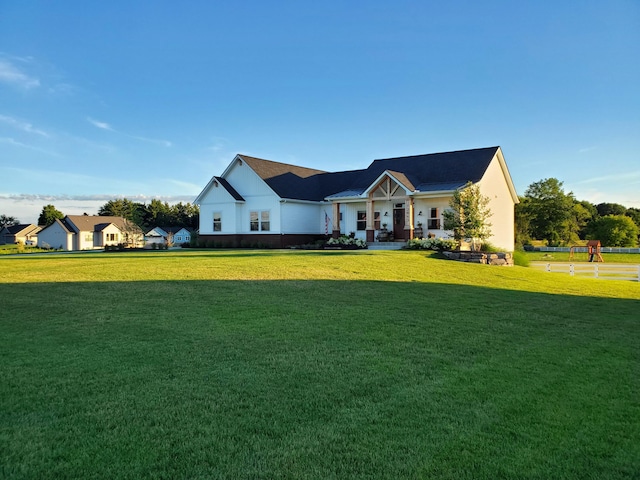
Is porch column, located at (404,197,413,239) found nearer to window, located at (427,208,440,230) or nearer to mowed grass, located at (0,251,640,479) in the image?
window, located at (427,208,440,230)

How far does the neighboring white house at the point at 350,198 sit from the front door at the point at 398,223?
0.07m

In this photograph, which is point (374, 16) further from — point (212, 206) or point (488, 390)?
point (212, 206)

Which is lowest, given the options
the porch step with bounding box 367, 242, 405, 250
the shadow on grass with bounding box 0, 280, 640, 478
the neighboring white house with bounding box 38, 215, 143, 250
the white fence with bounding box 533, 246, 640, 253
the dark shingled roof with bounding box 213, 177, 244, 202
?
the white fence with bounding box 533, 246, 640, 253

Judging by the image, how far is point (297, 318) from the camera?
8148 mm

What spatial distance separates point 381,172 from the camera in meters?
32.2

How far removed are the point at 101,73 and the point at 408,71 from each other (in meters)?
14.8

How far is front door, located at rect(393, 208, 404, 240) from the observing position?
96.4 ft

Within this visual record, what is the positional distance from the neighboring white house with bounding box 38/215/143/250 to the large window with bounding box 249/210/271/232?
41008mm

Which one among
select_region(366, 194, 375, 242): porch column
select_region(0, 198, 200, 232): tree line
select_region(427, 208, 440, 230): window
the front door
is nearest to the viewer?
select_region(427, 208, 440, 230): window

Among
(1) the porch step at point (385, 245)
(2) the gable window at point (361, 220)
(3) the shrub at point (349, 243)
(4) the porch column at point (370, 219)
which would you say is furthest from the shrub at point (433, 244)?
(2) the gable window at point (361, 220)

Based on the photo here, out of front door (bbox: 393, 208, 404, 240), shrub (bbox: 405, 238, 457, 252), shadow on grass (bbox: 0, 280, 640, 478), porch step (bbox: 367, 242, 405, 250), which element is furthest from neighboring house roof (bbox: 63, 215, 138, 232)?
shadow on grass (bbox: 0, 280, 640, 478)

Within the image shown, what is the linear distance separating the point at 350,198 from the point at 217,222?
417 inches

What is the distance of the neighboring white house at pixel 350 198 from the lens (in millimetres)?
28094

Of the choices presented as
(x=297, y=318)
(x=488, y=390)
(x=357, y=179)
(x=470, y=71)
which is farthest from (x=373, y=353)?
(x=357, y=179)
